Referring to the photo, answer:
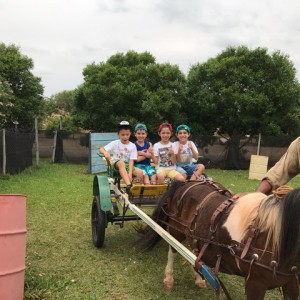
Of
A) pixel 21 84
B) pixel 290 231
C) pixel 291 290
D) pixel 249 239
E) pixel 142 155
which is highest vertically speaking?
pixel 21 84

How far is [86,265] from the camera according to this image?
177 inches

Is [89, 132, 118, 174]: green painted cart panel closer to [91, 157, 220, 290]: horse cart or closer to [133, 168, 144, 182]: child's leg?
[91, 157, 220, 290]: horse cart

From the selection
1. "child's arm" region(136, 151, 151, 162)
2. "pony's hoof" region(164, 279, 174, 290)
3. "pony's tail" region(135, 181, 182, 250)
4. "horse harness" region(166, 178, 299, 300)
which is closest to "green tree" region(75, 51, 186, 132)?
"child's arm" region(136, 151, 151, 162)

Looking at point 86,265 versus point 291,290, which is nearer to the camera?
point 291,290

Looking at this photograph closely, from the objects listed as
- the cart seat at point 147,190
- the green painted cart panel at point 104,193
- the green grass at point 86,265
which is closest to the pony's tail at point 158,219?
the green grass at point 86,265

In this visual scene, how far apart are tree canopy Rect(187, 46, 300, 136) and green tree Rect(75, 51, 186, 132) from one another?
122 cm

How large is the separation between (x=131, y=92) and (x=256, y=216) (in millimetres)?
13206

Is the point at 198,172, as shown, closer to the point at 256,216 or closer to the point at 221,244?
the point at 221,244

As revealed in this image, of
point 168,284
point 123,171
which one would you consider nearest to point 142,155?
point 123,171

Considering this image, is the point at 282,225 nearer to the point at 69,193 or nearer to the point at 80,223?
the point at 80,223

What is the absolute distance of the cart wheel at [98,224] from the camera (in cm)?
489

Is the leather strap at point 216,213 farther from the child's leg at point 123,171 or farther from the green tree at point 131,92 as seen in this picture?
the green tree at point 131,92

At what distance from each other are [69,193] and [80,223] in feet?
9.09

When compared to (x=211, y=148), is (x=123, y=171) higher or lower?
higher
